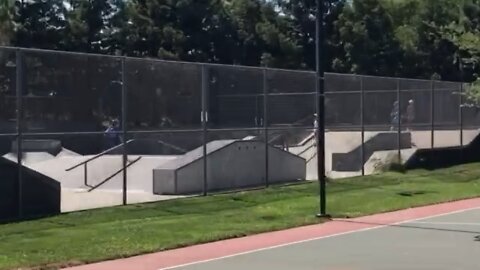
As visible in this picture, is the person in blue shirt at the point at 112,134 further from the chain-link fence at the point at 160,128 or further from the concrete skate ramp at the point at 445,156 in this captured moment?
the concrete skate ramp at the point at 445,156

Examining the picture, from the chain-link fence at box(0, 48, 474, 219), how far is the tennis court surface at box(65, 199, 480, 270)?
15.6 ft

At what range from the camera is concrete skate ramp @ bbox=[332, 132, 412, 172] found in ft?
101

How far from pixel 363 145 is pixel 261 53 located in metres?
31.6

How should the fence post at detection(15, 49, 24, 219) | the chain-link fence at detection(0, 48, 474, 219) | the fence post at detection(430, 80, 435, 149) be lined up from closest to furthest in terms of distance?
the fence post at detection(15, 49, 24, 219) < the chain-link fence at detection(0, 48, 474, 219) < the fence post at detection(430, 80, 435, 149)

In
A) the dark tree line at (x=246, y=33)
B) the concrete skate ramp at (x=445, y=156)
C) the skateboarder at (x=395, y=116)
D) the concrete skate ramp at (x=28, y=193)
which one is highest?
the dark tree line at (x=246, y=33)

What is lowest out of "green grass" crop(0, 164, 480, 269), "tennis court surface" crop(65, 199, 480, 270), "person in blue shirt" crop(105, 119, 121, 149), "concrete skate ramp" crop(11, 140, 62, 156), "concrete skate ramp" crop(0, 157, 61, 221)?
"tennis court surface" crop(65, 199, 480, 270)

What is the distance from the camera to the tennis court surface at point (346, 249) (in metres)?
12.7

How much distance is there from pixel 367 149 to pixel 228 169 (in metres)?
8.29

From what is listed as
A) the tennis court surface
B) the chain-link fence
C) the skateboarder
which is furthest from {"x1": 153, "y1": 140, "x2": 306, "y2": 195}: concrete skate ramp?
the skateboarder

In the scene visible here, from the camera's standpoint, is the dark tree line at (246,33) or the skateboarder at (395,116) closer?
the skateboarder at (395,116)

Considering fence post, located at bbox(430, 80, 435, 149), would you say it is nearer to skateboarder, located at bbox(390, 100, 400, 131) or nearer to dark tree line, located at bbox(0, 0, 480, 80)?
skateboarder, located at bbox(390, 100, 400, 131)

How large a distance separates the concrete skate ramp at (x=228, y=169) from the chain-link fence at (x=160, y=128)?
0.09 ft

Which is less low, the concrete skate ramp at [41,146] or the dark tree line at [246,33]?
the dark tree line at [246,33]

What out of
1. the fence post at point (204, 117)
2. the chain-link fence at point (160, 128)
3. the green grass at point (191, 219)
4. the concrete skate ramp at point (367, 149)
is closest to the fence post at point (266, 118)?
the chain-link fence at point (160, 128)
